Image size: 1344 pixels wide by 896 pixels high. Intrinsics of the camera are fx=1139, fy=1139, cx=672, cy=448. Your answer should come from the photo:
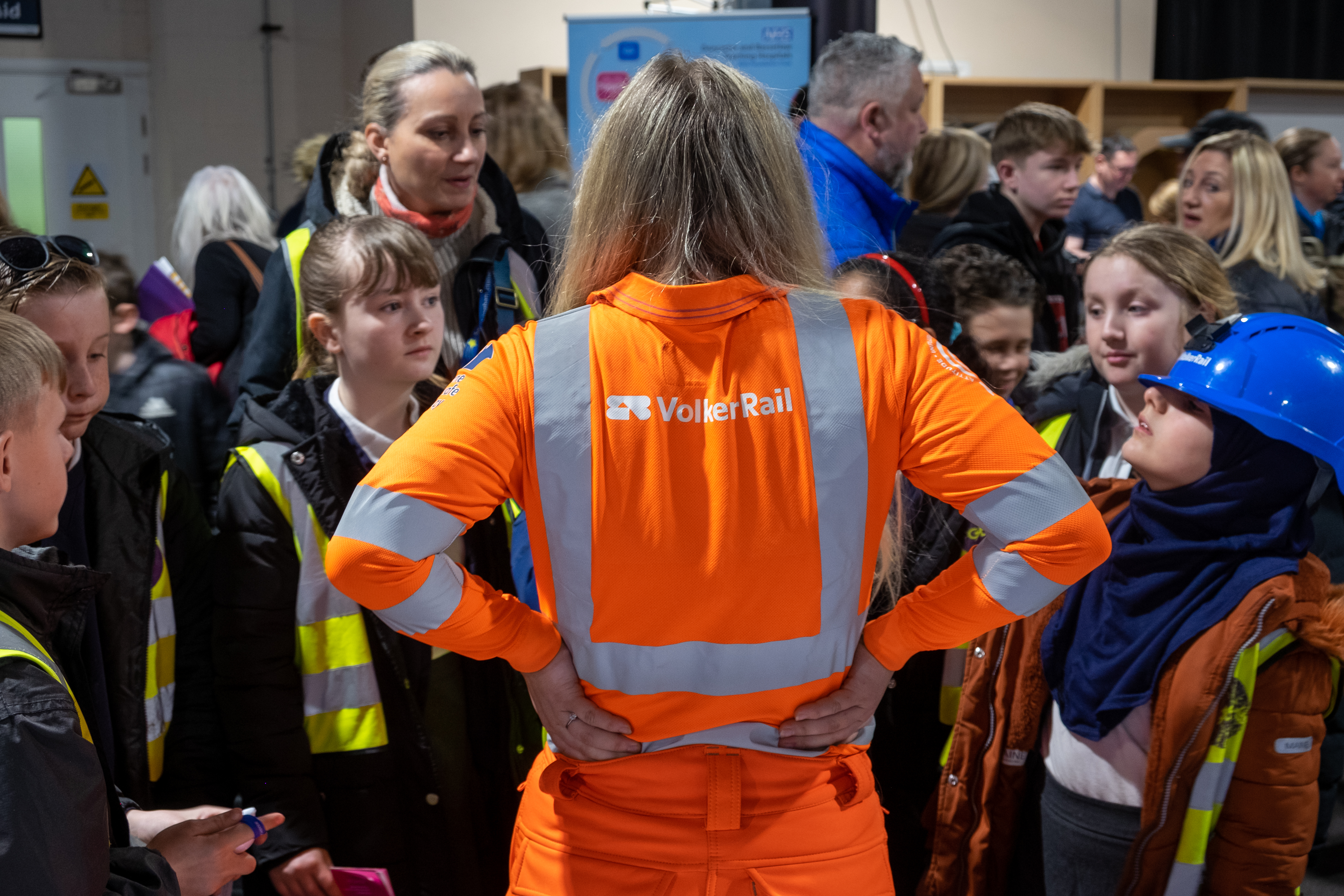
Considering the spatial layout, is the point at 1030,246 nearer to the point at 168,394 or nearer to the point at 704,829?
the point at 168,394

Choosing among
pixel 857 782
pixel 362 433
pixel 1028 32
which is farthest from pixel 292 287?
pixel 1028 32

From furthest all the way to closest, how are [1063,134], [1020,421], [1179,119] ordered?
[1179,119]
[1063,134]
[1020,421]

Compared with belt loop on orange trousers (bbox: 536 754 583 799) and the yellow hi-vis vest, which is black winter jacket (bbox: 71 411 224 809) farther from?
the yellow hi-vis vest

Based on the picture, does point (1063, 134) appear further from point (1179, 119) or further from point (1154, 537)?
point (1179, 119)

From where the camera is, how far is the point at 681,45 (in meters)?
4.28

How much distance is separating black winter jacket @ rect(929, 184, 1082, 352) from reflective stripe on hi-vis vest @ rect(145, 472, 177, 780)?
1862 mm

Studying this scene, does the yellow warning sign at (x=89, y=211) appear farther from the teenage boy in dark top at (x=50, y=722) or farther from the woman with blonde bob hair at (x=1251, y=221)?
the teenage boy in dark top at (x=50, y=722)

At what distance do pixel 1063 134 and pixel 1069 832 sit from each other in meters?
2.43

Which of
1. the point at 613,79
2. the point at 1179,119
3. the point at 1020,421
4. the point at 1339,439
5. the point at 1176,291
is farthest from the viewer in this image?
the point at 1179,119

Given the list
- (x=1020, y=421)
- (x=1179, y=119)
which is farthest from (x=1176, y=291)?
(x=1179, y=119)

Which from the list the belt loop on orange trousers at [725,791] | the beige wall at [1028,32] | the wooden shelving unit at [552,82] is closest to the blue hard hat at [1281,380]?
the belt loop on orange trousers at [725,791]

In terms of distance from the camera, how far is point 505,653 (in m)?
1.23

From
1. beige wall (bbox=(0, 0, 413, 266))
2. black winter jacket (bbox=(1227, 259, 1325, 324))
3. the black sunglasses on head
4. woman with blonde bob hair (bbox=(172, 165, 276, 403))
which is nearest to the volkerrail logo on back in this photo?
the black sunglasses on head

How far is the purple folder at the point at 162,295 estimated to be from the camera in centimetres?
363
